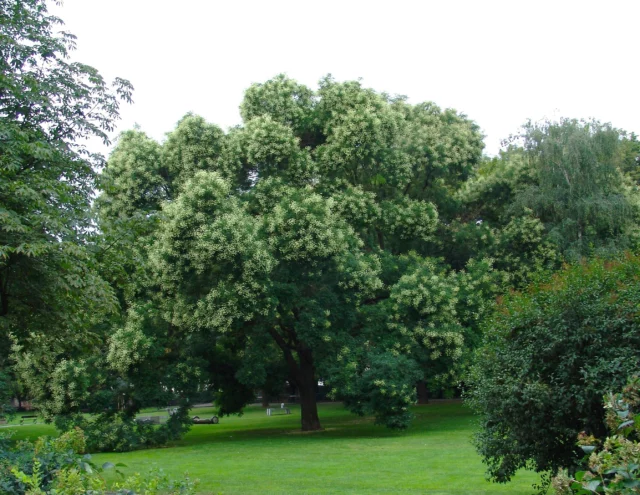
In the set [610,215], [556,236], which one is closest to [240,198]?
[556,236]

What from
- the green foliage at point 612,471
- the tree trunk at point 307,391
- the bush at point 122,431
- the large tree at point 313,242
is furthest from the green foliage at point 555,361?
the tree trunk at point 307,391

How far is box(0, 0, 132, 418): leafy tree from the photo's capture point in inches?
474

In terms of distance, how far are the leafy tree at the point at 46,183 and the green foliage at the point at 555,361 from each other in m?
7.45

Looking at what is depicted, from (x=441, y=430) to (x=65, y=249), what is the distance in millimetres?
17269

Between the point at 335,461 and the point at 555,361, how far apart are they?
9.57 meters

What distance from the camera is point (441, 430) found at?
25062mm

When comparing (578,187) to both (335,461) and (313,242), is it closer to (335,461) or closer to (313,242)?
(313,242)

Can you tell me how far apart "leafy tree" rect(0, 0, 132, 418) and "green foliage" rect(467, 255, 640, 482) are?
7.45m

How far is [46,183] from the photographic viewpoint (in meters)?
12.2

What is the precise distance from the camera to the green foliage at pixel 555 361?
27.9 ft

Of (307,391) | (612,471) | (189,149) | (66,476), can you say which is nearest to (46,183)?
(66,476)

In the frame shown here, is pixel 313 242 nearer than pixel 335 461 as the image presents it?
No

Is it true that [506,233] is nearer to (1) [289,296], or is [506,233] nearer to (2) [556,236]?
(2) [556,236]

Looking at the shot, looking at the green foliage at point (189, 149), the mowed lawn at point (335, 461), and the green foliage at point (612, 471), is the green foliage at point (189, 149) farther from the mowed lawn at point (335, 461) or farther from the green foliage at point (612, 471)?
the green foliage at point (612, 471)
